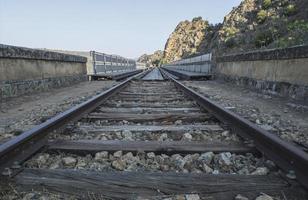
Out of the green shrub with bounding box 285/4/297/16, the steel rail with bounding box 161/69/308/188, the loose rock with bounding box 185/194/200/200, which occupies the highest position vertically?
the green shrub with bounding box 285/4/297/16

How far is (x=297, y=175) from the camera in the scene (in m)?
1.91

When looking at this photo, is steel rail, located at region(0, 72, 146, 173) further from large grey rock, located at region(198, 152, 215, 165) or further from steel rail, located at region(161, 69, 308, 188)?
steel rail, located at region(161, 69, 308, 188)

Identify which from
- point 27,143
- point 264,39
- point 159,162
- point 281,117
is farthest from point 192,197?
point 264,39

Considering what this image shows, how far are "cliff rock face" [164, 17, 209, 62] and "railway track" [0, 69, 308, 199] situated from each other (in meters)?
48.2

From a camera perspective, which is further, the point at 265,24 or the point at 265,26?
the point at 265,24

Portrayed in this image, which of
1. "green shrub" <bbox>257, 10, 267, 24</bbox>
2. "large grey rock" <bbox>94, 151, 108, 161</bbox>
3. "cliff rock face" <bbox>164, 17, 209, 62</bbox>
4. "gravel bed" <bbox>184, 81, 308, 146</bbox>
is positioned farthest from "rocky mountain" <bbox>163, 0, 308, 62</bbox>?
"cliff rock face" <bbox>164, 17, 209, 62</bbox>

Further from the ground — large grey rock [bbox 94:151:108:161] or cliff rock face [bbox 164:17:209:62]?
cliff rock face [bbox 164:17:209:62]

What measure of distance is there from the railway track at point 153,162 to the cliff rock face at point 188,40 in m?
48.2

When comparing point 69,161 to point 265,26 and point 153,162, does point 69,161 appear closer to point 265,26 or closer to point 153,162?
point 153,162

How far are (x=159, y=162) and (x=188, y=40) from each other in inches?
3317

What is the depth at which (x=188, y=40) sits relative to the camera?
83.8 meters

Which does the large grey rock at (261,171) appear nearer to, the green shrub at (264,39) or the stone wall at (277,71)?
the stone wall at (277,71)

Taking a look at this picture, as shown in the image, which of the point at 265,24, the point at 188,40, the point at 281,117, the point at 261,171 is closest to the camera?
the point at 261,171

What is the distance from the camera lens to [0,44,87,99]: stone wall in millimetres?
6078
